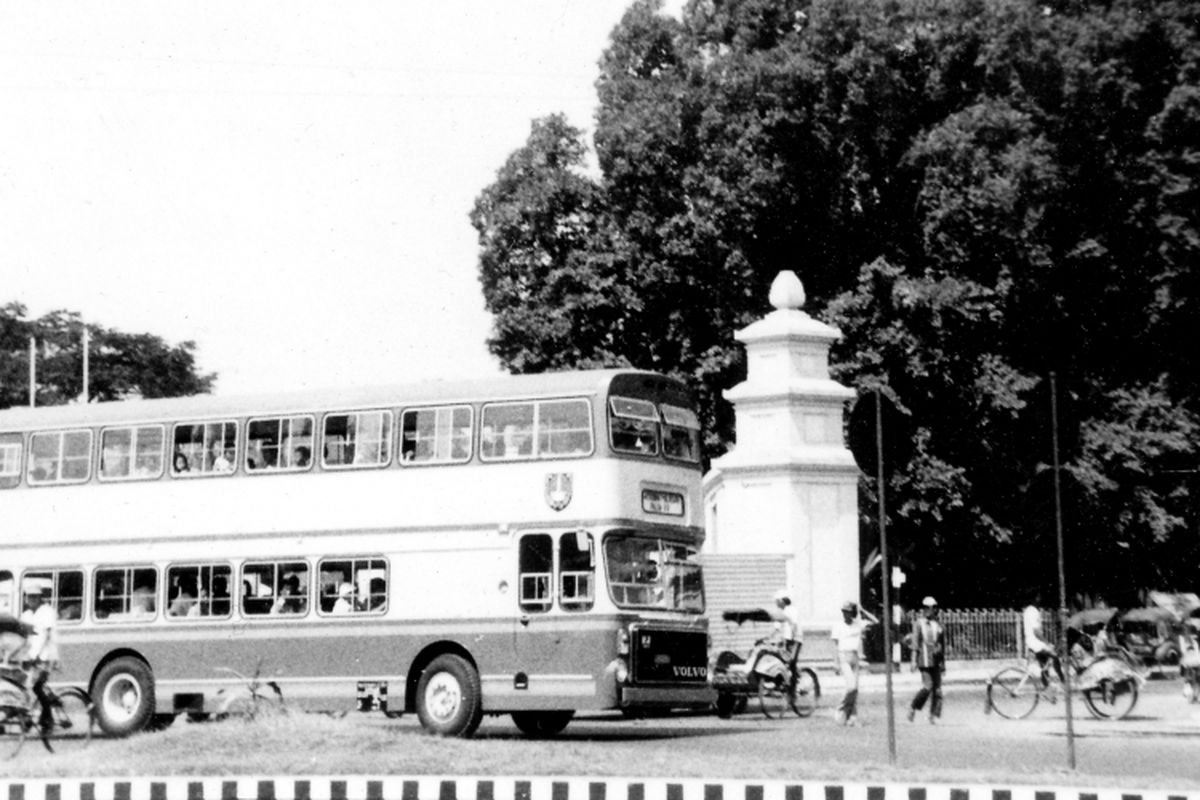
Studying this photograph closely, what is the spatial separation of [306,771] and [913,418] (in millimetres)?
27717

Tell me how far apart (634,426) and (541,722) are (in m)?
4.23

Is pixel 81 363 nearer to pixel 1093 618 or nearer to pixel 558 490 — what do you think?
pixel 1093 618

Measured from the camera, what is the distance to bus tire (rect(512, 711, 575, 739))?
2592 cm

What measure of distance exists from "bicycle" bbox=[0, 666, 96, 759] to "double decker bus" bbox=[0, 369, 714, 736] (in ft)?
2.23

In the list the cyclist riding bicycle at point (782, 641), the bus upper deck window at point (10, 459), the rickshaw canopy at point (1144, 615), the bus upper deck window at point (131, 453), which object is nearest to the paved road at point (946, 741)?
the cyclist riding bicycle at point (782, 641)

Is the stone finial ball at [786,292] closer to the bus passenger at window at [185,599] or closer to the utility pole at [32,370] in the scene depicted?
the bus passenger at window at [185,599]

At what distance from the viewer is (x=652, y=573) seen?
24.2 metres

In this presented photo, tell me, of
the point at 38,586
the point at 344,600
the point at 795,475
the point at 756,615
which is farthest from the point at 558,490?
the point at 795,475

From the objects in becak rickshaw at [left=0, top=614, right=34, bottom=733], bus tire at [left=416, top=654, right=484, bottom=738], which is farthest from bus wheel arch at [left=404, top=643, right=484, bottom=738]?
becak rickshaw at [left=0, top=614, right=34, bottom=733]

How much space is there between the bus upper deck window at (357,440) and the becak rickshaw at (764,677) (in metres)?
5.68

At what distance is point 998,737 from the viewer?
23.8 m

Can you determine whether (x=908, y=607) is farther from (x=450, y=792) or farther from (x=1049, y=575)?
(x=450, y=792)

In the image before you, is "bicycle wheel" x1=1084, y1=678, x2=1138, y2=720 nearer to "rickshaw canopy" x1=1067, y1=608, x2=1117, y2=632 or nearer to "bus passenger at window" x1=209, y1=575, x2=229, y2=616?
"bus passenger at window" x1=209, y1=575, x2=229, y2=616

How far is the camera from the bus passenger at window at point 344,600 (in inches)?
993
